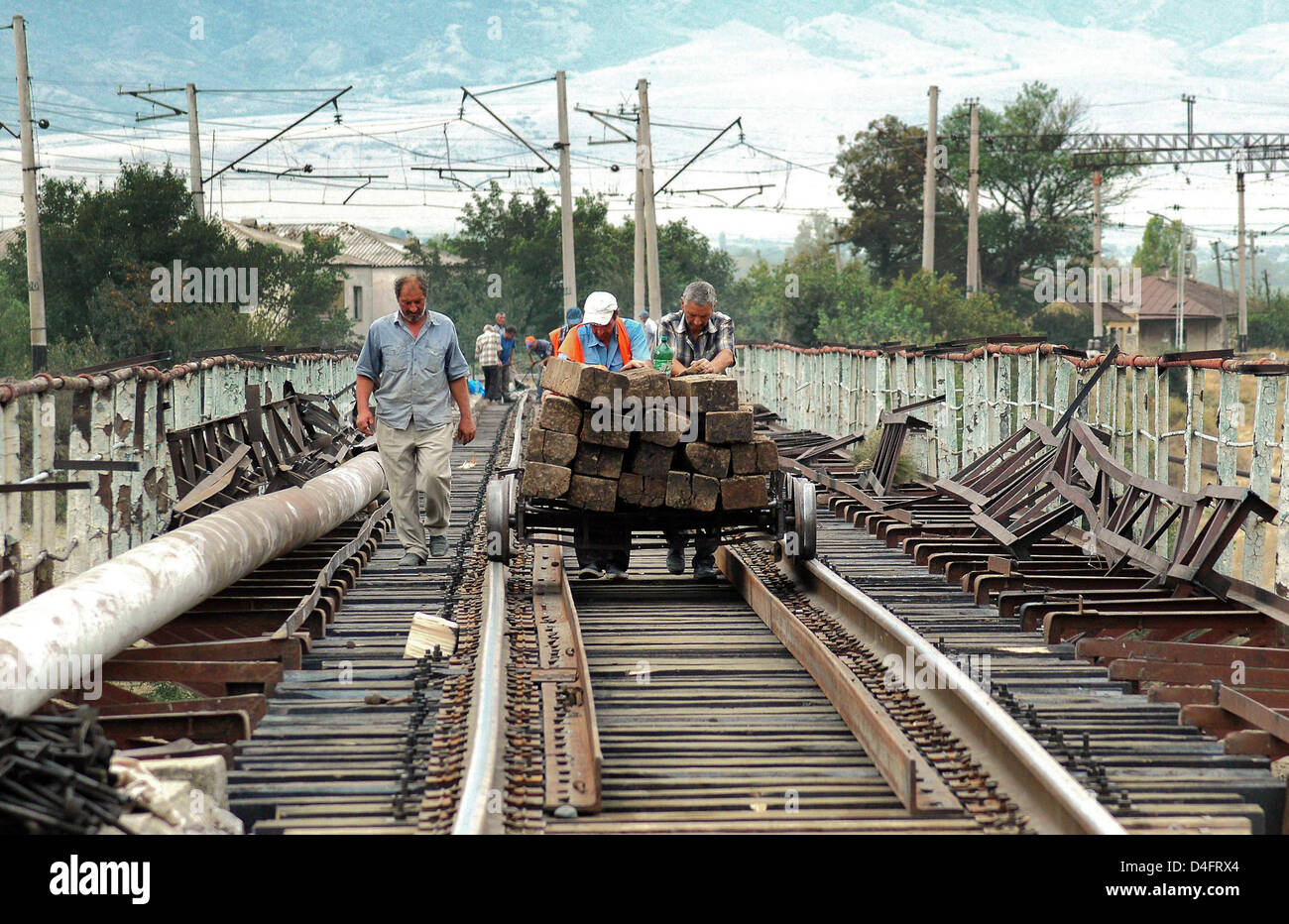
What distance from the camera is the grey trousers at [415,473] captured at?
9812 mm

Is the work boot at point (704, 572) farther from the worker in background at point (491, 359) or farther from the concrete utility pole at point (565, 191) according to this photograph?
the concrete utility pole at point (565, 191)

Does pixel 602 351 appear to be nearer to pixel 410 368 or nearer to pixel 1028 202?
pixel 410 368

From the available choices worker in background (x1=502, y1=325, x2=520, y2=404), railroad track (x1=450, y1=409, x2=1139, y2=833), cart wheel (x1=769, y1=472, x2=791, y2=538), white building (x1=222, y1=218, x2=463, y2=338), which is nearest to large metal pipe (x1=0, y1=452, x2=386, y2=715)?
railroad track (x1=450, y1=409, x2=1139, y2=833)

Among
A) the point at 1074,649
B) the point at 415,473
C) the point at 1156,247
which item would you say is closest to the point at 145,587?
the point at 415,473

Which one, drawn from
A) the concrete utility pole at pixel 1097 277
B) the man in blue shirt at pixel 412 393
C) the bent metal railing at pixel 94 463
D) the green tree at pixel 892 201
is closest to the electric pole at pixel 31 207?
the bent metal railing at pixel 94 463

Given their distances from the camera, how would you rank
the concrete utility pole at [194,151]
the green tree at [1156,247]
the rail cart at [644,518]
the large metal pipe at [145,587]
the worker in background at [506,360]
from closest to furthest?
the large metal pipe at [145,587], the rail cart at [644,518], the concrete utility pole at [194,151], the worker in background at [506,360], the green tree at [1156,247]

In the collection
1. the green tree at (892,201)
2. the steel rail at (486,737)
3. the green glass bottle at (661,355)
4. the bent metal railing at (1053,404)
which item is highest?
the green tree at (892,201)

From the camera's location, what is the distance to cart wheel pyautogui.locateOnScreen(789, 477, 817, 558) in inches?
368

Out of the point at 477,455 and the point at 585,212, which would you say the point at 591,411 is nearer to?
the point at 477,455

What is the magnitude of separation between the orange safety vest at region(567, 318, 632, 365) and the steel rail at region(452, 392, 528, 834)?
2.23m

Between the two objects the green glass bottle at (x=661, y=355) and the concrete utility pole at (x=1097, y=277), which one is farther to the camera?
the concrete utility pole at (x=1097, y=277)

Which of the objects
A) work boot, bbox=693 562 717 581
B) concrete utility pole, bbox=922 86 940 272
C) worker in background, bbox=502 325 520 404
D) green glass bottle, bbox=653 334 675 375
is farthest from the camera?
concrete utility pole, bbox=922 86 940 272

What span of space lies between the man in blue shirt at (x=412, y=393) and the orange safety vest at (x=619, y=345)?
740 mm

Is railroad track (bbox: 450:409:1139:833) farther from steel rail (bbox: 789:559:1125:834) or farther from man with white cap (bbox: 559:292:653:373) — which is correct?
man with white cap (bbox: 559:292:653:373)
